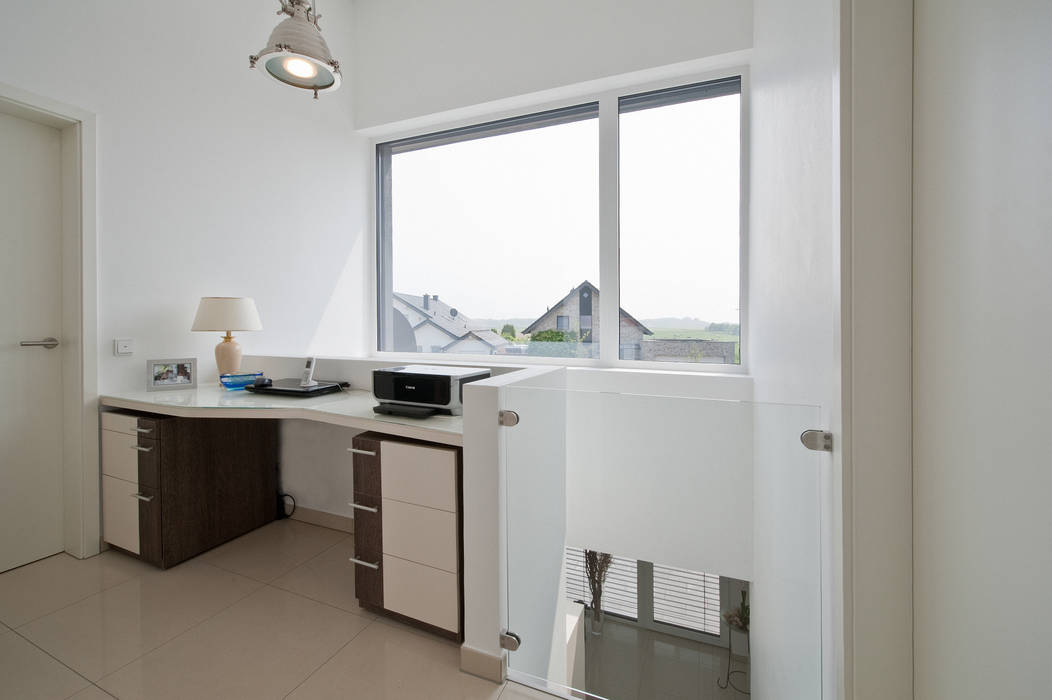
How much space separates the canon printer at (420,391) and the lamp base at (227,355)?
118 centimetres

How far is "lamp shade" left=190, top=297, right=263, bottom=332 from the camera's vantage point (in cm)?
235

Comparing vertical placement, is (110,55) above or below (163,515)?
above

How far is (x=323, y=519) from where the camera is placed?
270cm

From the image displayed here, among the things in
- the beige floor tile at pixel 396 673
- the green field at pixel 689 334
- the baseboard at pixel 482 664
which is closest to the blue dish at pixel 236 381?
the beige floor tile at pixel 396 673

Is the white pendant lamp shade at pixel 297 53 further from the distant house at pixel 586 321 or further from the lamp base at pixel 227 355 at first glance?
the distant house at pixel 586 321

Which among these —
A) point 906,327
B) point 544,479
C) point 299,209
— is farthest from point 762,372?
point 299,209

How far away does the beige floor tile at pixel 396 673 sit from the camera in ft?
4.63

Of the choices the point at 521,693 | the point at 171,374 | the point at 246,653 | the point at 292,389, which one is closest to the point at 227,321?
the point at 171,374

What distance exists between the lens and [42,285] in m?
2.10

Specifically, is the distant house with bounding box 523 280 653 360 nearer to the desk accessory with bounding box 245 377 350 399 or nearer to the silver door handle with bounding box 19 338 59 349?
the desk accessory with bounding box 245 377 350 399

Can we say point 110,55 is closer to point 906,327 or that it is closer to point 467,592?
point 467,592

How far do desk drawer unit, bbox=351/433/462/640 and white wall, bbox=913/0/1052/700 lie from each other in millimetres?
1238

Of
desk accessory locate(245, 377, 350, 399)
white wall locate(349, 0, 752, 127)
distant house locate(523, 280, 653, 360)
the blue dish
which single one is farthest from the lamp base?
white wall locate(349, 0, 752, 127)

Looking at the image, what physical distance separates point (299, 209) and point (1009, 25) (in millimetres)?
3390
